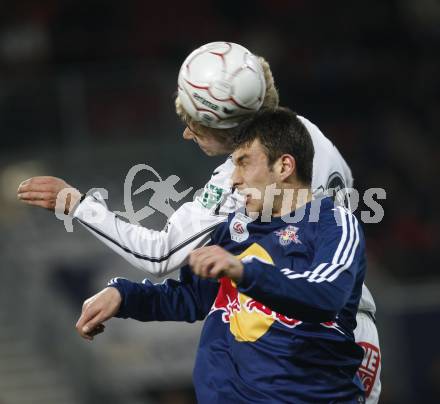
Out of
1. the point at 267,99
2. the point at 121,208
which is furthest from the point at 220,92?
the point at 121,208

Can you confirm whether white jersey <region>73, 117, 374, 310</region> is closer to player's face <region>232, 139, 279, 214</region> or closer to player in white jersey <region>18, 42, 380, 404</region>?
player in white jersey <region>18, 42, 380, 404</region>

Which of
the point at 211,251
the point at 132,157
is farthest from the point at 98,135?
the point at 211,251

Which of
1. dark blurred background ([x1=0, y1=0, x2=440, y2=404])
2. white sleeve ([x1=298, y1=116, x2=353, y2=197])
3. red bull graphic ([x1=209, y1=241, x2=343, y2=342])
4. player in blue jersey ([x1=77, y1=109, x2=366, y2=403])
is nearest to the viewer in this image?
player in blue jersey ([x1=77, y1=109, x2=366, y2=403])

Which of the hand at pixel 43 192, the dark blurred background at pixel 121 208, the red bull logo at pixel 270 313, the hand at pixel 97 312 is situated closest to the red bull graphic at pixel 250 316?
the red bull logo at pixel 270 313

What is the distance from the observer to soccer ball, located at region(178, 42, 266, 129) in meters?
4.22

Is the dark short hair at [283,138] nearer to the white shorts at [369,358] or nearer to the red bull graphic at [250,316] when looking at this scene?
the red bull graphic at [250,316]

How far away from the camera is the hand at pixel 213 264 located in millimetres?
3268

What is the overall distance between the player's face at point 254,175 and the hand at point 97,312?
69 centimetres

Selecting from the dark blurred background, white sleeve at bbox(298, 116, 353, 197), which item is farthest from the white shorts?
the dark blurred background

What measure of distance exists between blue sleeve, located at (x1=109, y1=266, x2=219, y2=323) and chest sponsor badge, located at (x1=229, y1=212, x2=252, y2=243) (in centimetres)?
35

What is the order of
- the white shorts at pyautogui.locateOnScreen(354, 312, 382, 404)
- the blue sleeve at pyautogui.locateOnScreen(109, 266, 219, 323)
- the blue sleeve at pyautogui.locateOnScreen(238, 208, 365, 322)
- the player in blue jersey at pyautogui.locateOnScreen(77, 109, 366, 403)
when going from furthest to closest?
the white shorts at pyautogui.locateOnScreen(354, 312, 382, 404) < the blue sleeve at pyautogui.locateOnScreen(109, 266, 219, 323) < the player in blue jersey at pyautogui.locateOnScreen(77, 109, 366, 403) < the blue sleeve at pyautogui.locateOnScreen(238, 208, 365, 322)

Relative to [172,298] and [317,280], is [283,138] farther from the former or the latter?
[172,298]

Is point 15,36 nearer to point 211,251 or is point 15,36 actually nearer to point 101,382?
point 101,382

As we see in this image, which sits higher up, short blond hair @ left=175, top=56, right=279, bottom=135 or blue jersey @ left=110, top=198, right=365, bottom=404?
short blond hair @ left=175, top=56, right=279, bottom=135
